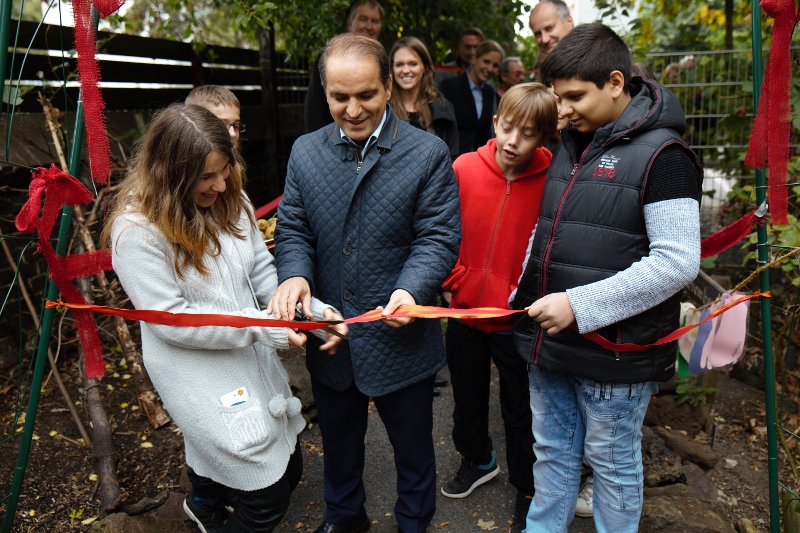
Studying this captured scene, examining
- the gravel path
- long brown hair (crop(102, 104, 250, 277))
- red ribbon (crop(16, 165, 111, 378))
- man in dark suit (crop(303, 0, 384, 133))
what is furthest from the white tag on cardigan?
man in dark suit (crop(303, 0, 384, 133))

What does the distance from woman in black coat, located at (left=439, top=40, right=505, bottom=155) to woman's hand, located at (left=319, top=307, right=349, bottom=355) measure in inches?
120

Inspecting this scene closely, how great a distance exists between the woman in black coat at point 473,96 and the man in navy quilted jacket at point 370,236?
2.78 metres

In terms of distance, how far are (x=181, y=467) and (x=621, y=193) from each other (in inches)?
103

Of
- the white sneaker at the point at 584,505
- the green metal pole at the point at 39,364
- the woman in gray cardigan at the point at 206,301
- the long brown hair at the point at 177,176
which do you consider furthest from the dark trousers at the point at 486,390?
the green metal pole at the point at 39,364

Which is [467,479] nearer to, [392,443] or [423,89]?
[392,443]

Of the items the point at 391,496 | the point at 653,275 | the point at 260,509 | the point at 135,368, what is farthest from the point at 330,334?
the point at 135,368

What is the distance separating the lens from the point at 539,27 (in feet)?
13.7

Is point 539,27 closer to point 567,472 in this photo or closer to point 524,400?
point 524,400

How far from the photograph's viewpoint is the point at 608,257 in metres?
2.23

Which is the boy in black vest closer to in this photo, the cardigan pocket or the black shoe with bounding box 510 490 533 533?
the black shoe with bounding box 510 490 533 533

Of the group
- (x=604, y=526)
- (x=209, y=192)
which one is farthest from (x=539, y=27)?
(x=604, y=526)

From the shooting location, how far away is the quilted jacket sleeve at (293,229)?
102 inches

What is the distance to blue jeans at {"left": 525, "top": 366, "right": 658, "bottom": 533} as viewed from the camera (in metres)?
2.37

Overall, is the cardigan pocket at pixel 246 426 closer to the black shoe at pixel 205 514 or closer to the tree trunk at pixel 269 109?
the black shoe at pixel 205 514
